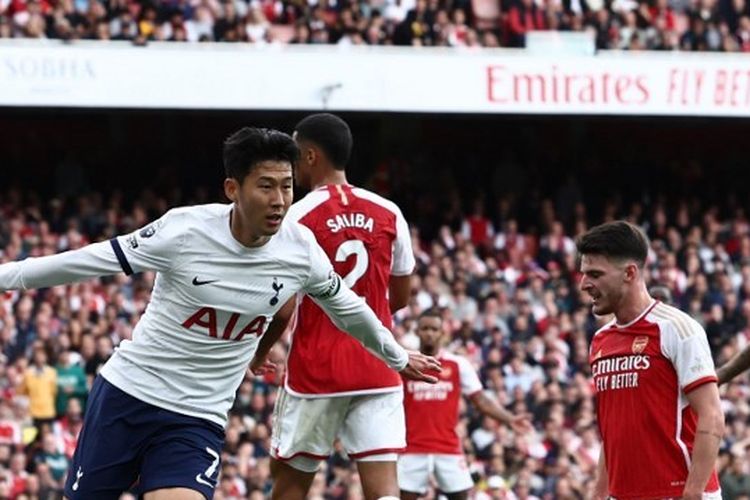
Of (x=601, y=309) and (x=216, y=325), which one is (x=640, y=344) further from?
(x=216, y=325)

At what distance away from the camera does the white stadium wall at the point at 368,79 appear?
69.8 feet

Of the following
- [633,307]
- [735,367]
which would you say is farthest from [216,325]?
[735,367]

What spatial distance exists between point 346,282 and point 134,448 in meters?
1.46

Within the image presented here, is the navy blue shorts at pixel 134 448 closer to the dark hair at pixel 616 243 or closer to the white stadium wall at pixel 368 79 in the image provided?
the dark hair at pixel 616 243

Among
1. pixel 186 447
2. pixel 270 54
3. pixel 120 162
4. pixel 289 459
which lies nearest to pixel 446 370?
pixel 289 459

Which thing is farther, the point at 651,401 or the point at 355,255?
the point at 355,255

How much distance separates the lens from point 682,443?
7.06 meters

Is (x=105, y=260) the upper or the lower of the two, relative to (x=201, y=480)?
upper

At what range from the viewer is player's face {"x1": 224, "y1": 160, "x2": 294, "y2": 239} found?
283 inches

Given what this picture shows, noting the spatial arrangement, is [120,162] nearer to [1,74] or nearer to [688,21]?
[1,74]

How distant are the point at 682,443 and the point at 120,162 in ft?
58.0

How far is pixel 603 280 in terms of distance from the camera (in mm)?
7062

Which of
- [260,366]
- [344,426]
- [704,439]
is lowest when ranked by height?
[704,439]

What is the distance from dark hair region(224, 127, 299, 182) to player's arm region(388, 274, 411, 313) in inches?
62.1
